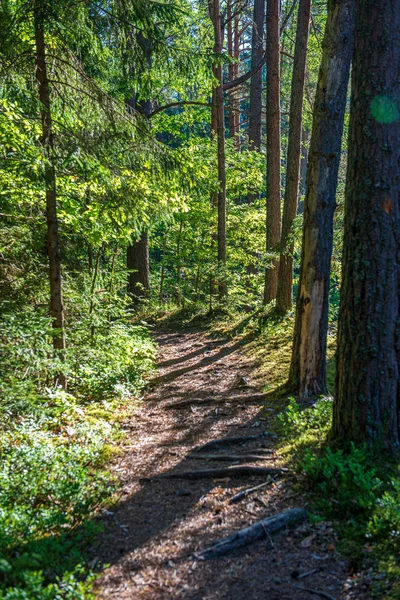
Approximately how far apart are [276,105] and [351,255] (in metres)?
9.00

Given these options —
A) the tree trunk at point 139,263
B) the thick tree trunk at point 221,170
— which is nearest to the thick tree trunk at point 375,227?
the thick tree trunk at point 221,170

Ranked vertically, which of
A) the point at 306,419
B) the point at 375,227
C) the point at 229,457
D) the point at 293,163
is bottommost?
the point at 229,457

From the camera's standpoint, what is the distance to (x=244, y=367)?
29.0 ft

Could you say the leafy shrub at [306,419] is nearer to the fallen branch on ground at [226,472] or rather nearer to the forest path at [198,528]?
the forest path at [198,528]

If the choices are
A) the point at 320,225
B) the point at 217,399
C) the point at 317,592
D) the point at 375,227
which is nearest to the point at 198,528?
the point at 317,592

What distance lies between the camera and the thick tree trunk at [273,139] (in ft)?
36.7

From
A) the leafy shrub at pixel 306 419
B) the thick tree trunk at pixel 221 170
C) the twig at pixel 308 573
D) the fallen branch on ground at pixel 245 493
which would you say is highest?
the thick tree trunk at pixel 221 170

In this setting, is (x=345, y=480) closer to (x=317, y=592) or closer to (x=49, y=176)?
(x=317, y=592)

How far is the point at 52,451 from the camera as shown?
483 centimetres

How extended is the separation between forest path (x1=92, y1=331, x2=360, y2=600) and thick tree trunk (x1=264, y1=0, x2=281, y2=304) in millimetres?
5543

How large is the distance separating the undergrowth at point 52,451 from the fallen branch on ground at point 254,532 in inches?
39.8

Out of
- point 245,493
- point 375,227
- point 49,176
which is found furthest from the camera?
point 49,176

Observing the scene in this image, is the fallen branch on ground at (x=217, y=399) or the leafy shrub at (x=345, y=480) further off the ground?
the leafy shrub at (x=345, y=480)

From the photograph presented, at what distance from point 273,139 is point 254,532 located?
10812mm
